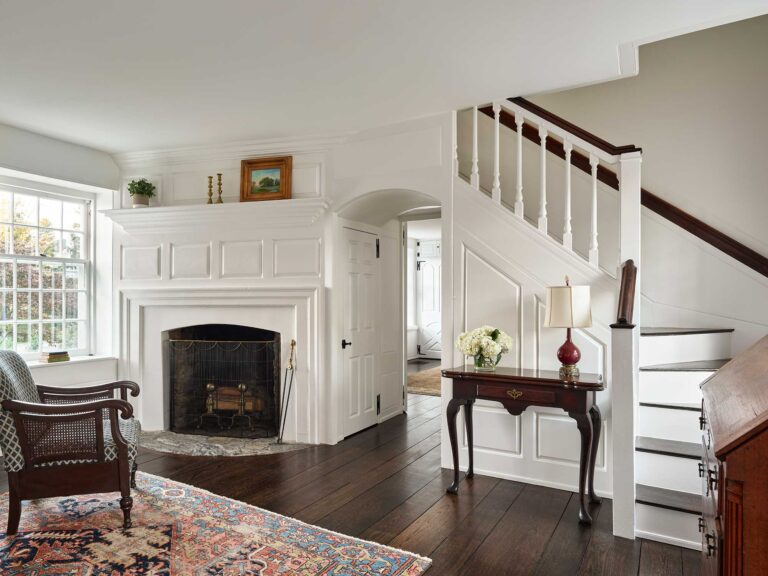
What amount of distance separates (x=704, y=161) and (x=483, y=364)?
248cm

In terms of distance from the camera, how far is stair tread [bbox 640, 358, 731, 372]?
313cm

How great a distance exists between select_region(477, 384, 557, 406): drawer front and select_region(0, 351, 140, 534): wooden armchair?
2.27 meters

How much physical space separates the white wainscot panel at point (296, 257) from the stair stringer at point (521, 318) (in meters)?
1.35

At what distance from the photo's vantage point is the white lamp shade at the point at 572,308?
10.6 feet

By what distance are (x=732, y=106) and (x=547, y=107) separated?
4.67 feet

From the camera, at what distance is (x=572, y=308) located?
3232 millimetres

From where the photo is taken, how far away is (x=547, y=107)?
15.2 feet

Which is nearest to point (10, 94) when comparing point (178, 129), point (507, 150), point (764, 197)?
point (178, 129)

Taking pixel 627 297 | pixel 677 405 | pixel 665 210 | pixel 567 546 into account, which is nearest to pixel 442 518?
pixel 567 546

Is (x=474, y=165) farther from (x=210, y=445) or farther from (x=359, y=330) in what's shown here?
(x=210, y=445)

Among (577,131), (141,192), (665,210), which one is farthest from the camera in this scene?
(141,192)

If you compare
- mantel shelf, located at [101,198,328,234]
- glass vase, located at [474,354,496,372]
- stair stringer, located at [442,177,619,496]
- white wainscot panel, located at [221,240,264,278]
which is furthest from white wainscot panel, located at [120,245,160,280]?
glass vase, located at [474,354,496,372]

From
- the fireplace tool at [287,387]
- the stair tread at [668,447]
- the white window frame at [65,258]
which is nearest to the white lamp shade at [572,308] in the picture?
the stair tread at [668,447]

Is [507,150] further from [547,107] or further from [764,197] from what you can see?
[764,197]
